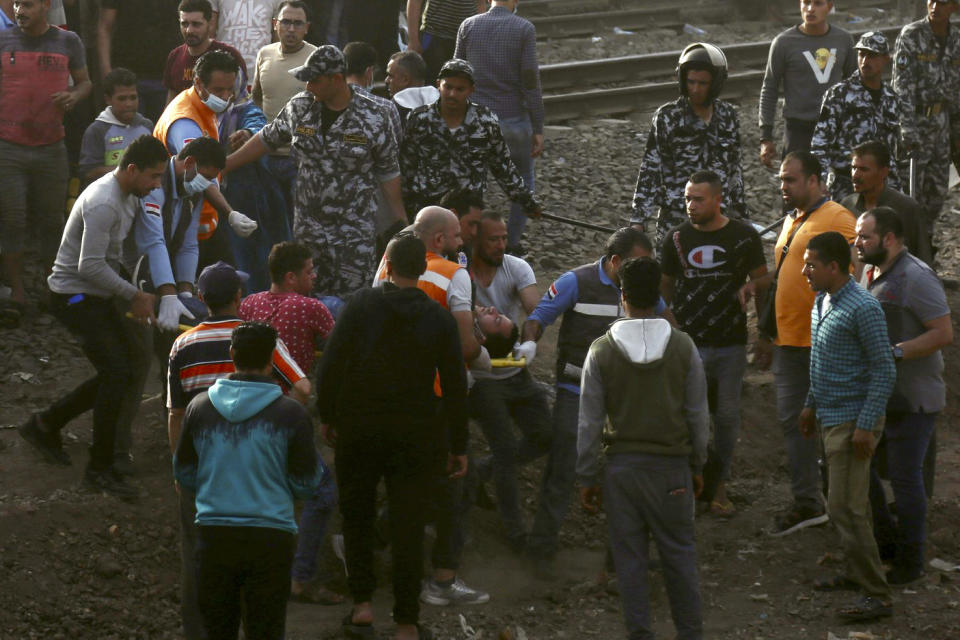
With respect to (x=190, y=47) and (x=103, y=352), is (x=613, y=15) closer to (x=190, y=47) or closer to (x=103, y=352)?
(x=190, y=47)

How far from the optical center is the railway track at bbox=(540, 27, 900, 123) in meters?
17.2

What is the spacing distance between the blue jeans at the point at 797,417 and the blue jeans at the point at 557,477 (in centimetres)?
141

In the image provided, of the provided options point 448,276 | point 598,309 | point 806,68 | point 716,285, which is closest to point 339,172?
point 448,276

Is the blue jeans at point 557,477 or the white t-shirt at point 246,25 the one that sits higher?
the white t-shirt at point 246,25

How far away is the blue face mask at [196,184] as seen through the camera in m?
9.05

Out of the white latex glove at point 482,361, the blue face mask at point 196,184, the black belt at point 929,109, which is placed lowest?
the white latex glove at point 482,361

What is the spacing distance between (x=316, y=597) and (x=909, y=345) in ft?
11.8

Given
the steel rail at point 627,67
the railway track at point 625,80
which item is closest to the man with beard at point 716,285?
the railway track at point 625,80

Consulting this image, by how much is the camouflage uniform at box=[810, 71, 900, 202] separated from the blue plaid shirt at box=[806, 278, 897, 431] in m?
3.78

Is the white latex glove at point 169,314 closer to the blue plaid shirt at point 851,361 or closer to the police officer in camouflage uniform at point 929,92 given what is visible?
the blue plaid shirt at point 851,361

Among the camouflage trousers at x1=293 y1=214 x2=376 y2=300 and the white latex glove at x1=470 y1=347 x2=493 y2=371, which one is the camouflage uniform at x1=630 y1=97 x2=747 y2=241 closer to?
the camouflage trousers at x1=293 y1=214 x2=376 y2=300

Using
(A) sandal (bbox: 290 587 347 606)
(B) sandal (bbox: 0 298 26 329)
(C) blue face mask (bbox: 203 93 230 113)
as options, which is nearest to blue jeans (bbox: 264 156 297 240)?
(C) blue face mask (bbox: 203 93 230 113)

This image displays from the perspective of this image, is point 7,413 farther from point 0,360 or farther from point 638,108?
point 638,108

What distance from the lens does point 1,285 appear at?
1141cm
